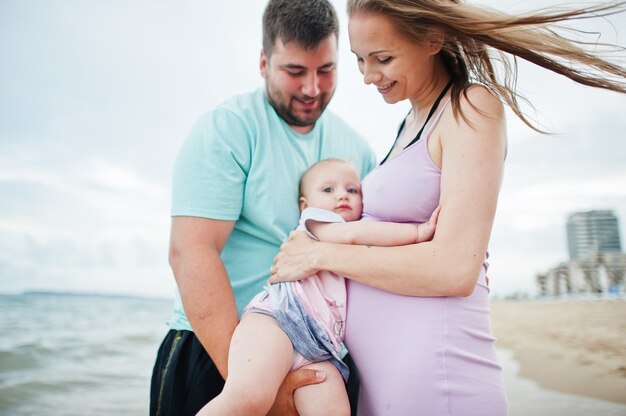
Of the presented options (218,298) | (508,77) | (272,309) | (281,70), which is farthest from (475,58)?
(218,298)

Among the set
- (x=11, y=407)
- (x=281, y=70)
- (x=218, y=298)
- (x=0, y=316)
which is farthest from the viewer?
(x=0, y=316)

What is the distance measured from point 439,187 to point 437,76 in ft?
1.84

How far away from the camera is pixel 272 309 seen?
2.04m

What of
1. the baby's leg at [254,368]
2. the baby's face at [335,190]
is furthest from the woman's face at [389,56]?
the baby's leg at [254,368]

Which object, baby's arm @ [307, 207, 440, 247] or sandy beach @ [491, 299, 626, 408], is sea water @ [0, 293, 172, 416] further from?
sandy beach @ [491, 299, 626, 408]

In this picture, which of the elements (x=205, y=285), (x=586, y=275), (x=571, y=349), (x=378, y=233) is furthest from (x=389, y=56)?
(x=586, y=275)

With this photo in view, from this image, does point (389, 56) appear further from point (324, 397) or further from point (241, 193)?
point (324, 397)

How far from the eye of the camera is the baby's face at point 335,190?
241 cm

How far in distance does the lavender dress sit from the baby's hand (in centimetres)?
10

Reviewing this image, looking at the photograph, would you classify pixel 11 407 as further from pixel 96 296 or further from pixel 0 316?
pixel 96 296

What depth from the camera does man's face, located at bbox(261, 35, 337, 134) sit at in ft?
9.04

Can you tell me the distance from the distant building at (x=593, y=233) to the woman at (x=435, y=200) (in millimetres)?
38760

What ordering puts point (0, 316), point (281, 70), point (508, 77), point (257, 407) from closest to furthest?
point (257, 407)
point (508, 77)
point (281, 70)
point (0, 316)

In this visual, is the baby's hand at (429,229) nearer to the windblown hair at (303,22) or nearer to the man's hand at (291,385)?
the man's hand at (291,385)
